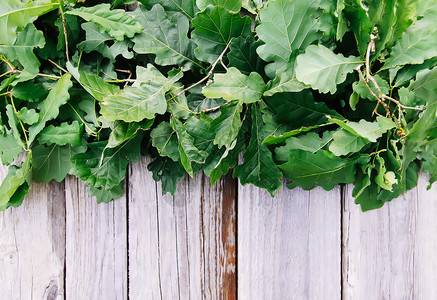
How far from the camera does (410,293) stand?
0.88m

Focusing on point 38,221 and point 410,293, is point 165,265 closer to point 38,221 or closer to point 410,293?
point 38,221

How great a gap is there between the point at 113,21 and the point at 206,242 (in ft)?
1.83

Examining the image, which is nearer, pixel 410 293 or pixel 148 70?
pixel 148 70

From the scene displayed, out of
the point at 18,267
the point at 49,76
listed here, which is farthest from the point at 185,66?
the point at 18,267

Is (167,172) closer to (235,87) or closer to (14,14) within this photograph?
(235,87)

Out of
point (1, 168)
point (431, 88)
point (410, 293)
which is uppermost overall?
point (431, 88)

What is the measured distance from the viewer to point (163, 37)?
719mm

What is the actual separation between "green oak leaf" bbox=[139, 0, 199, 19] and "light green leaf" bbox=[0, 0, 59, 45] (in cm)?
19

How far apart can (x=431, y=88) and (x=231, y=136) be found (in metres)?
0.40

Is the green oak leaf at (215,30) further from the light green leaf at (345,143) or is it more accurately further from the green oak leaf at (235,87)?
the light green leaf at (345,143)

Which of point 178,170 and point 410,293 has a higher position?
point 178,170

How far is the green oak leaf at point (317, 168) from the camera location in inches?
26.7

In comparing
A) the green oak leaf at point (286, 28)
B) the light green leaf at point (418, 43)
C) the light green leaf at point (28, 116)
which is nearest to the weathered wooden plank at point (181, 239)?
the light green leaf at point (28, 116)

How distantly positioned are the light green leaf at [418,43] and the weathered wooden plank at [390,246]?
347 mm
